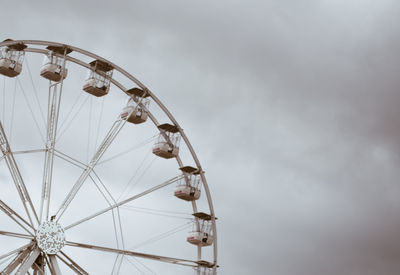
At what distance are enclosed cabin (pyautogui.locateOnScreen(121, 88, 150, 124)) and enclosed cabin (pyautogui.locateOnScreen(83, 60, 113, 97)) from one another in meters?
1.43

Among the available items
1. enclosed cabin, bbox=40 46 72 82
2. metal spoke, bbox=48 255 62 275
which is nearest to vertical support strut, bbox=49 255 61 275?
metal spoke, bbox=48 255 62 275

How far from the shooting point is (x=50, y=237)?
106ft

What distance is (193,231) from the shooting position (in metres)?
38.0

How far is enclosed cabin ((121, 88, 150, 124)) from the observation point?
122 ft

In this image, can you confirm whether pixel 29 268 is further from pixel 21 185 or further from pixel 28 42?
pixel 28 42

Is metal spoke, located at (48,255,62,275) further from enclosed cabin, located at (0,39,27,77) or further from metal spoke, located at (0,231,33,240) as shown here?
enclosed cabin, located at (0,39,27,77)

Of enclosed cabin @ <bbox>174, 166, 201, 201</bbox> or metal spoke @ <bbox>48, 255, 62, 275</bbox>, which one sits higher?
enclosed cabin @ <bbox>174, 166, 201, 201</bbox>

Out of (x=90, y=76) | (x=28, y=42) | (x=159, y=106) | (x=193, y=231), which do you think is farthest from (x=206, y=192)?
(x=28, y=42)

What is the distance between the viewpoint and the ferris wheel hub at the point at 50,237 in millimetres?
32188

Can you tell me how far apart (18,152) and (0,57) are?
4.27 metres

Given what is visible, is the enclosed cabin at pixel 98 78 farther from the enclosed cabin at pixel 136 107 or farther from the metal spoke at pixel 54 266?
the metal spoke at pixel 54 266

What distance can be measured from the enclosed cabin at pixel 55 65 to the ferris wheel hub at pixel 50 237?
635 centimetres

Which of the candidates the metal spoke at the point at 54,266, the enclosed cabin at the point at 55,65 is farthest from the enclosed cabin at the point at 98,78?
the metal spoke at the point at 54,266

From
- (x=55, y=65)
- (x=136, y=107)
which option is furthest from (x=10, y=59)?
(x=136, y=107)
